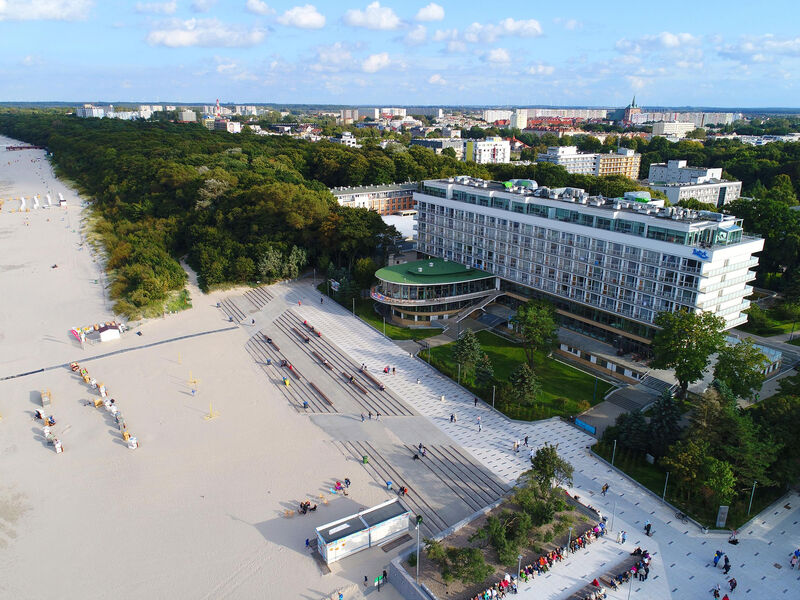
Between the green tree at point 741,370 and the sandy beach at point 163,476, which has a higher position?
the green tree at point 741,370

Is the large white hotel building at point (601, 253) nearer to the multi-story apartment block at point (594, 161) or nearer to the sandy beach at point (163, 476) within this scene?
the sandy beach at point (163, 476)

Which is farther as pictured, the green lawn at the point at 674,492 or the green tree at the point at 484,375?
the green tree at the point at 484,375

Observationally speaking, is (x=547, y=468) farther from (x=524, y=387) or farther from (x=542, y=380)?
(x=542, y=380)

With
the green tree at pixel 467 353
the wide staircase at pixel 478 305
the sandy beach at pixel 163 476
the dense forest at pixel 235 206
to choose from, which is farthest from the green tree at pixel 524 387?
the dense forest at pixel 235 206

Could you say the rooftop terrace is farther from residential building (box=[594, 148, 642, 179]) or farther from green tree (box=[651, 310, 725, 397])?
residential building (box=[594, 148, 642, 179])

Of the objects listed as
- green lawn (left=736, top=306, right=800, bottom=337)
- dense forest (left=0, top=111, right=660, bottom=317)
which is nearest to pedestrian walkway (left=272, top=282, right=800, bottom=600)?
green lawn (left=736, top=306, right=800, bottom=337)

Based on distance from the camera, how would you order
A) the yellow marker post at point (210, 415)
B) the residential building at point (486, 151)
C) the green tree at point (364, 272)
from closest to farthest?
the yellow marker post at point (210, 415)
the green tree at point (364, 272)
the residential building at point (486, 151)

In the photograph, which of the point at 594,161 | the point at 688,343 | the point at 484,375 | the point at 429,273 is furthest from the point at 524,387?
the point at 594,161
